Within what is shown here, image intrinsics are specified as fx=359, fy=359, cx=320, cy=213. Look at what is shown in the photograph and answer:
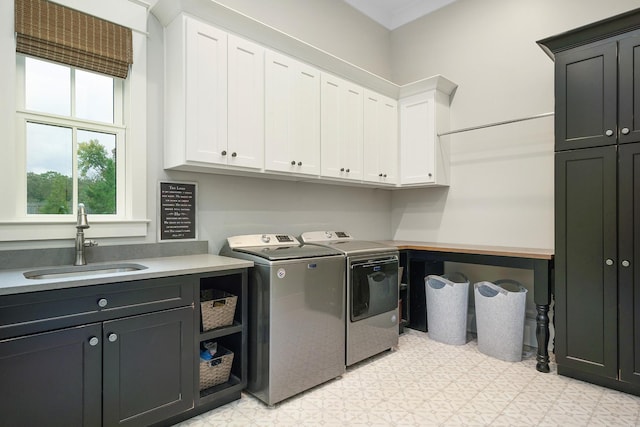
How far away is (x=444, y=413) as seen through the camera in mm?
2111

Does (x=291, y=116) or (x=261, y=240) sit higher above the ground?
(x=291, y=116)

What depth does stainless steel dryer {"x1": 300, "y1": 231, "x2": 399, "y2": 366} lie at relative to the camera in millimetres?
2686

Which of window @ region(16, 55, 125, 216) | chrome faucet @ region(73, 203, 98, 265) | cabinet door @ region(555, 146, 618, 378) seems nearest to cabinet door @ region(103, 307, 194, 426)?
chrome faucet @ region(73, 203, 98, 265)

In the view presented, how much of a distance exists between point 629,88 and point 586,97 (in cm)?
23

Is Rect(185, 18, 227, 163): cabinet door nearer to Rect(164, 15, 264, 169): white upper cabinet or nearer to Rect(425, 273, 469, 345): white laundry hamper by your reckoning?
Rect(164, 15, 264, 169): white upper cabinet

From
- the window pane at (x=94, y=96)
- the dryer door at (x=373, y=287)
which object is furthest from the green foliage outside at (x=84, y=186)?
the dryer door at (x=373, y=287)

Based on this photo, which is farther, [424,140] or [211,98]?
[424,140]

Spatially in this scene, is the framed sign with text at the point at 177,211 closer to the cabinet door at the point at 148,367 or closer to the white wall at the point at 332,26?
the cabinet door at the point at 148,367

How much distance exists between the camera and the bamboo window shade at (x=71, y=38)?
1941 millimetres

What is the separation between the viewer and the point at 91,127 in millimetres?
2258

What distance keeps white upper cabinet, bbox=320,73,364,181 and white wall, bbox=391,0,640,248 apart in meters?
1.13

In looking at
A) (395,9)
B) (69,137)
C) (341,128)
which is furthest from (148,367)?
(395,9)

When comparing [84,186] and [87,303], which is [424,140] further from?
[87,303]

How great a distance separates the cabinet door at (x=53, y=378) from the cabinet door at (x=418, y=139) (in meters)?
3.01
